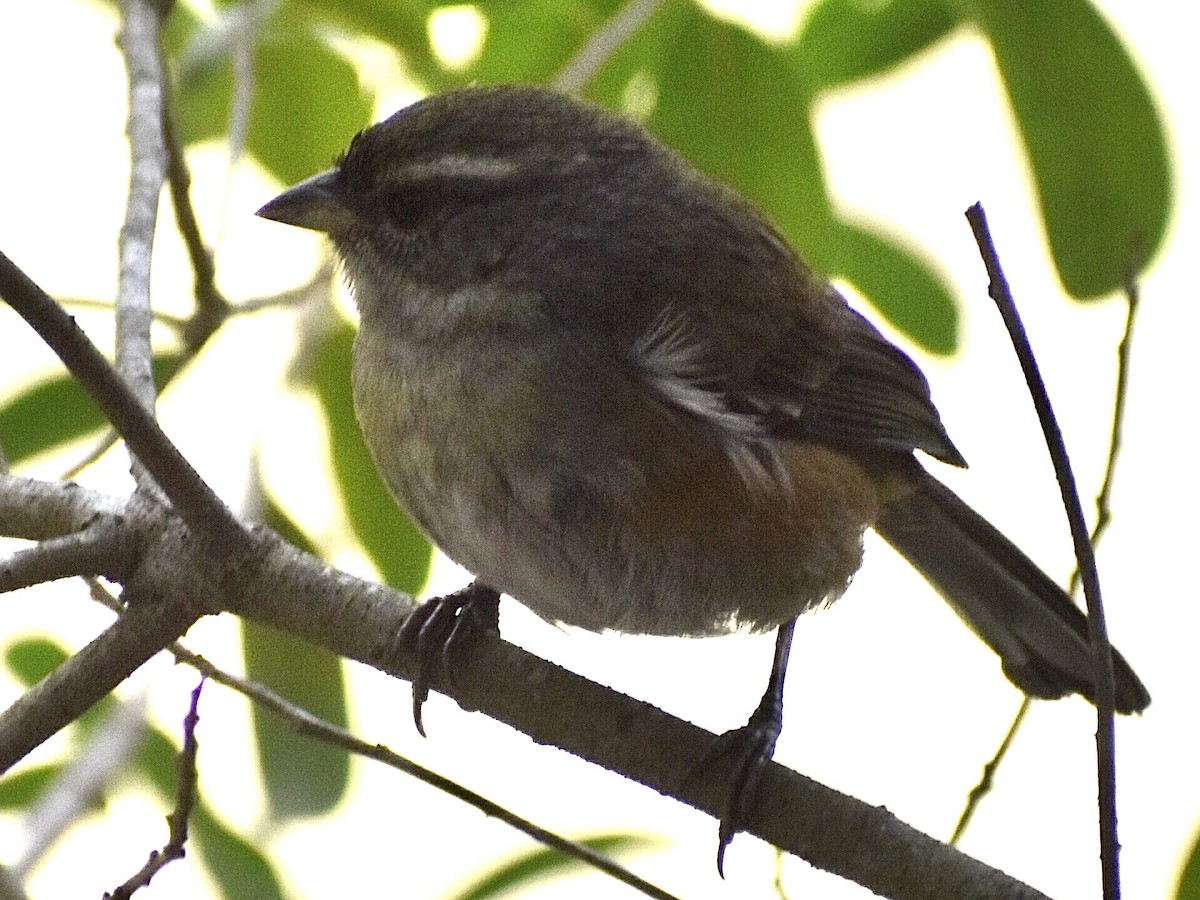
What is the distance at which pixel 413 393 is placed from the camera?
2691mm

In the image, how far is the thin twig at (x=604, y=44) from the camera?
9.53ft

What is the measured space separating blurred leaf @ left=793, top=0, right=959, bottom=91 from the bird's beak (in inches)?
39.0

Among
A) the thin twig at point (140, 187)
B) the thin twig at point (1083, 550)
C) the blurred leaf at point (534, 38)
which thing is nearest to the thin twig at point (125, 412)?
the thin twig at point (140, 187)

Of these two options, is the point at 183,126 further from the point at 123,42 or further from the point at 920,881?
the point at 920,881

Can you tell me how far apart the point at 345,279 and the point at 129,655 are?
3.75 ft

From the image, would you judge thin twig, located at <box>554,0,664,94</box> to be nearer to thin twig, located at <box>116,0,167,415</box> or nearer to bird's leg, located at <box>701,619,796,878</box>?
thin twig, located at <box>116,0,167,415</box>

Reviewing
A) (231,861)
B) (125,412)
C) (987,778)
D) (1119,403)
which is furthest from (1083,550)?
(231,861)

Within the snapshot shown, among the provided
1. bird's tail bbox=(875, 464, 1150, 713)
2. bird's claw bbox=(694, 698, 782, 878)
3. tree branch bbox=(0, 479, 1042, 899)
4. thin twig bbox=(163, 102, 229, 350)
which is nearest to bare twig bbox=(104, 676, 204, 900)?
tree branch bbox=(0, 479, 1042, 899)

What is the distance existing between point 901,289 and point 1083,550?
65.9 inches

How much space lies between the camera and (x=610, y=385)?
2588 mm

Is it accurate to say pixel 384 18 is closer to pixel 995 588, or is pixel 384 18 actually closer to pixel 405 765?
pixel 405 765

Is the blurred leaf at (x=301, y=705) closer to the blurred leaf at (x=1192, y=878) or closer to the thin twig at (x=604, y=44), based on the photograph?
the thin twig at (x=604, y=44)

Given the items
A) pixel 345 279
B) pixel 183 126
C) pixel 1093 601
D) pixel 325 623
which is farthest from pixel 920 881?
pixel 183 126

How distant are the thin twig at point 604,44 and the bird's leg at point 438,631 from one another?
107cm
